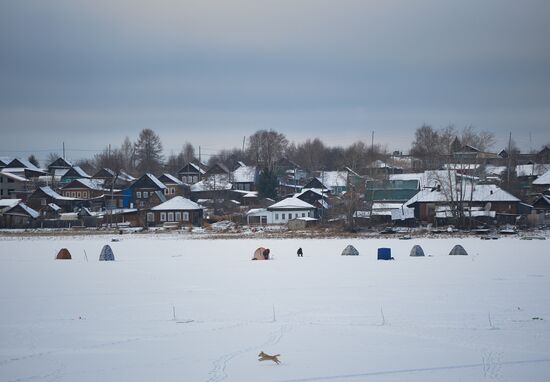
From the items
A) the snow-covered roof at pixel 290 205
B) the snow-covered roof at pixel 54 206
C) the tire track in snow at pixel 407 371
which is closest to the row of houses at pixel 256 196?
the snow-covered roof at pixel 290 205

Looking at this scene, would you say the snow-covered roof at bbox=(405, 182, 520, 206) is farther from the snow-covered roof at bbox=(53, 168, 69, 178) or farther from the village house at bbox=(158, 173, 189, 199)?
the snow-covered roof at bbox=(53, 168, 69, 178)

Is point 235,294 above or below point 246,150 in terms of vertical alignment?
below

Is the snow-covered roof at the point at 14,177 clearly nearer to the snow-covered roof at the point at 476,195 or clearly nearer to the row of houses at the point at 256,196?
the row of houses at the point at 256,196

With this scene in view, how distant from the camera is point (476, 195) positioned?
75.9 m

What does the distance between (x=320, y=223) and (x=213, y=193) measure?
102 feet

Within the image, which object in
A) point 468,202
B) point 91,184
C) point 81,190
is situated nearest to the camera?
point 468,202

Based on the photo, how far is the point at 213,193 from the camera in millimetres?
105312

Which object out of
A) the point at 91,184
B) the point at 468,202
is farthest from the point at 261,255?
the point at 91,184

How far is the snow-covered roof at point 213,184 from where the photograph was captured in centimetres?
10762

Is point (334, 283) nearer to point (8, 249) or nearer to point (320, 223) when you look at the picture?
point (8, 249)

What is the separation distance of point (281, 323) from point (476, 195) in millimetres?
62604

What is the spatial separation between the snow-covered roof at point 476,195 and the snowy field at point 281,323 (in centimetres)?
4543

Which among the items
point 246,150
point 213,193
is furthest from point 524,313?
point 246,150

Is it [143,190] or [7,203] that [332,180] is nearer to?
[143,190]
